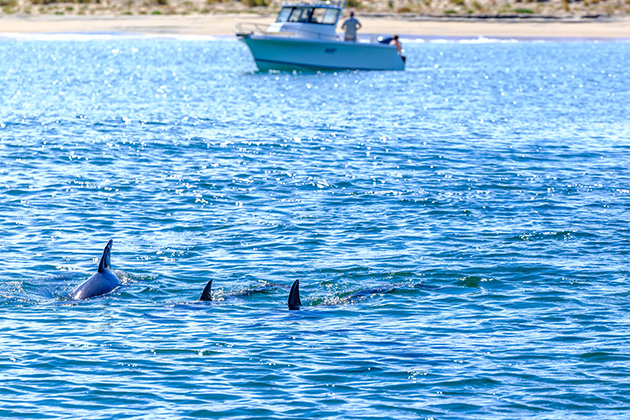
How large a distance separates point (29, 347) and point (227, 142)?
73.6 feet

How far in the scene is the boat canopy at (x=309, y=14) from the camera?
65.7m

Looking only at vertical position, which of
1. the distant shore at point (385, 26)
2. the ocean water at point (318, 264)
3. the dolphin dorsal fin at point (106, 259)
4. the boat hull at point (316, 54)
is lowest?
the ocean water at point (318, 264)

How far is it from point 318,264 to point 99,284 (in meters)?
4.58

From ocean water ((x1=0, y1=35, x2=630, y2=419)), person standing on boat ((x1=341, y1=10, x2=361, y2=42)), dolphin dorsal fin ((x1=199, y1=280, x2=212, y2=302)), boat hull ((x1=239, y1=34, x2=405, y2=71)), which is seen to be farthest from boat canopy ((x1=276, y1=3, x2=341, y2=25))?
dolphin dorsal fin ((x1=199, y1=280, x2=212, y2=302))

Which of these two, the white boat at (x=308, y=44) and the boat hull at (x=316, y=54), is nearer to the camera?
the white boat at (x=308, y=44)

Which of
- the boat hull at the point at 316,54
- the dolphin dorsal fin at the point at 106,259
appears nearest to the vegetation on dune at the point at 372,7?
the boat hull at the point at 316,54

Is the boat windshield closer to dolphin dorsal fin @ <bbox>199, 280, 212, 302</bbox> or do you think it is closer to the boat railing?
the boat railing

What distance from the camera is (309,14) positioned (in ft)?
216

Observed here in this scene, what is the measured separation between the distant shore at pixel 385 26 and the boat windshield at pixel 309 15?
3536 cm

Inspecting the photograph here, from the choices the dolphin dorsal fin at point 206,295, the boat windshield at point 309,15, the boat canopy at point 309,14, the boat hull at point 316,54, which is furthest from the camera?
the boat windshield at point 309,15

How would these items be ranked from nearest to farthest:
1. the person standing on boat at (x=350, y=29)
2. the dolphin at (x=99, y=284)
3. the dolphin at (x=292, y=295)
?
the dolphin at (x=292, y=295) → the dolphin at (x=99, y=284) → the person standing on boat at (x=350, y=29)

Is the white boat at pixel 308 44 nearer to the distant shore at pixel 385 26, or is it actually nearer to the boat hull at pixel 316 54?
the boat hull at pixel 316 54

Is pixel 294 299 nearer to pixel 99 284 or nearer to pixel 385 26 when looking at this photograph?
pixel 99 284

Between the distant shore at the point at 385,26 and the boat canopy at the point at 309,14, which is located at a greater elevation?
the boat canopy at the point at 309,14
